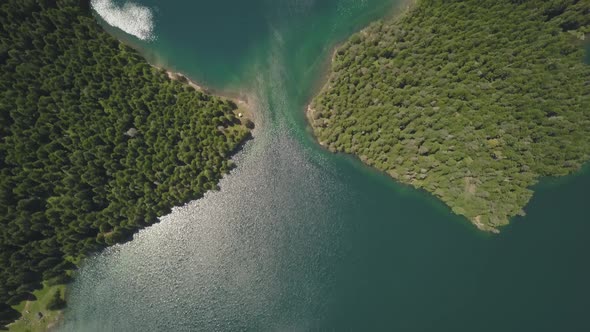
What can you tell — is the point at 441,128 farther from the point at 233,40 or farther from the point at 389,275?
the point at 233,40

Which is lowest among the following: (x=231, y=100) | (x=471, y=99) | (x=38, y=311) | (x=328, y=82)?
(x=38, y=311)

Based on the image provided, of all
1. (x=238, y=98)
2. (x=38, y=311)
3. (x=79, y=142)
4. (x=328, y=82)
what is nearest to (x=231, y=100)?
(x=238, y=98)

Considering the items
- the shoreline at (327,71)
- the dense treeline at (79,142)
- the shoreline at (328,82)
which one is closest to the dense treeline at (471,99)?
the shoreline at (328,82)

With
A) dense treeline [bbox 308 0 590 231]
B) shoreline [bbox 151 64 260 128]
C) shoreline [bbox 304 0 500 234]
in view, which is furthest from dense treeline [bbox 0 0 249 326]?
dense treeline [bbox 308 0 590 231]

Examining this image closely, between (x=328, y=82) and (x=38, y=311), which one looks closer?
(x=38, y=311)

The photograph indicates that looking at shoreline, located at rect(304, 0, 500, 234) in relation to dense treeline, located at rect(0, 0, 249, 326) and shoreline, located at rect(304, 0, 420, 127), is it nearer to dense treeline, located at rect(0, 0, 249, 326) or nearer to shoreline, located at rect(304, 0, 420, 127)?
shoreline, located at rect(304, 0, 420, 127)

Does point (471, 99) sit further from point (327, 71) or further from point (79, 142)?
point (79, 142)
